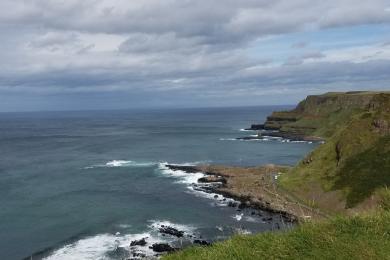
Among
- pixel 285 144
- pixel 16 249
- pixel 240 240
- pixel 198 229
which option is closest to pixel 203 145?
pixel 285 144

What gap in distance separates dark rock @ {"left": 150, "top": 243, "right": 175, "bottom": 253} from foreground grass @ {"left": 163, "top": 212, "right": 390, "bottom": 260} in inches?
1817

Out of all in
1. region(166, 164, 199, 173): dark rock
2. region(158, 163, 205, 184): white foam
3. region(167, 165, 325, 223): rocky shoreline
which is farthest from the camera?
region(166, 164, 199, 173): dark rock

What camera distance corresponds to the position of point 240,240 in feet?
48.1

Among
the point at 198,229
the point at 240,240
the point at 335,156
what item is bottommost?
the point at 198,229

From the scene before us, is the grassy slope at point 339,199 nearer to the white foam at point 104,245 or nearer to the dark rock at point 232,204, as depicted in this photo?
the dark rock at point 232,204

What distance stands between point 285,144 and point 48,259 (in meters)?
136

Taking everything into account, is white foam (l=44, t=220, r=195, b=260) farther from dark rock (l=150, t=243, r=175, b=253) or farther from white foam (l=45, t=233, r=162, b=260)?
dark rock (l=150, t=243, r=175, b=253)

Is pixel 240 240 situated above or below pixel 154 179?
above

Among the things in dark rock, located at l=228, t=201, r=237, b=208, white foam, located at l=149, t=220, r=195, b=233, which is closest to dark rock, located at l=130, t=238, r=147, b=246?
white foam, located at l=149, t=220, r=195, b=233

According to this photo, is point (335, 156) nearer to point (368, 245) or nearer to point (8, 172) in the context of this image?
point (8, 172)

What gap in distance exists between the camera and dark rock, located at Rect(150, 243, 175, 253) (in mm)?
59750

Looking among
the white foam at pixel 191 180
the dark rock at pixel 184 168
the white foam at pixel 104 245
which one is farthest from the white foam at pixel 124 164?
the white foam at pixel 104 245

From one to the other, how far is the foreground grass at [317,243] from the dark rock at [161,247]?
4615cm

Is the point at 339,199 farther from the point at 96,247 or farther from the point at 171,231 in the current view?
the point at 96,247
